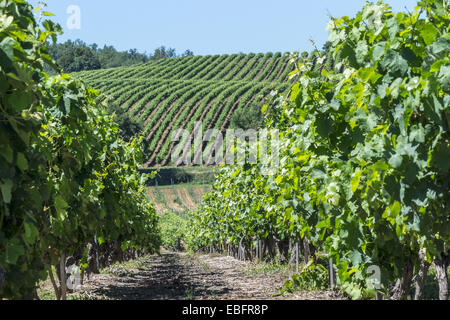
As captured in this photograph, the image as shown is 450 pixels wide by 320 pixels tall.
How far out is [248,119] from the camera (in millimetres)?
67750

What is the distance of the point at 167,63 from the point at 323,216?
103263mm

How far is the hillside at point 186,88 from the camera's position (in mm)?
73500

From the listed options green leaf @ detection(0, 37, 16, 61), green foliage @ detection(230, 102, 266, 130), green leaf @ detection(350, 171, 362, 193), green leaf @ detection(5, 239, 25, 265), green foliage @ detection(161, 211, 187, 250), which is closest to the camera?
green leaf @ detection(0, 37, 16, 61)

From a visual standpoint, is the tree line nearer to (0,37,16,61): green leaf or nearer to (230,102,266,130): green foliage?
(230,102,266,130): green foliage

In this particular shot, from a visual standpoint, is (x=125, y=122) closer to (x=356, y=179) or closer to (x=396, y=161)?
(x=356, y=179)

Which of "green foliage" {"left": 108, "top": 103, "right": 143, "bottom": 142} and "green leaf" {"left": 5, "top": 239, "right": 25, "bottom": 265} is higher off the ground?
"green foliage" {"left": 108, "top": 103, "right": 143, "bottom": 142}

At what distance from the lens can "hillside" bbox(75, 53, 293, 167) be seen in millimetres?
73500

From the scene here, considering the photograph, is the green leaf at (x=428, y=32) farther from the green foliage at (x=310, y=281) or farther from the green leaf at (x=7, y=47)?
the green foliage at (x=310, y=281)

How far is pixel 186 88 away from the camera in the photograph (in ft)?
281

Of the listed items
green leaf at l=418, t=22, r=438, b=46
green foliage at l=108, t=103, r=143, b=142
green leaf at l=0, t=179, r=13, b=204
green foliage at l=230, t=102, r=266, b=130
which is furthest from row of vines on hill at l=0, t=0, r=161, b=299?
green foliage at l=230, t=102, r=266, b=130

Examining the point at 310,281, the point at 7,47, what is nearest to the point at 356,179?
the point at 7,47

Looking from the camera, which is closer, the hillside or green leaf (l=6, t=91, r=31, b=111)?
green leaf (l=6, t=91, r=31, b=111)
